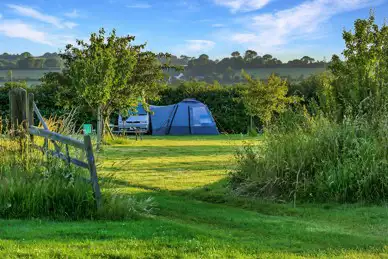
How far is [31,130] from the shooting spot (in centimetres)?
686

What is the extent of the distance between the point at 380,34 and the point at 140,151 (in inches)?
317

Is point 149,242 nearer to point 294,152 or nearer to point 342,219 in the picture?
point 342,219

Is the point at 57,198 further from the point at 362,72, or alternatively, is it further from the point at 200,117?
the point at 200,117

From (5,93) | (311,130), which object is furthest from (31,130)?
(5,93)

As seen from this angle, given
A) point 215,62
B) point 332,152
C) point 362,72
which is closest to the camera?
point 332,152

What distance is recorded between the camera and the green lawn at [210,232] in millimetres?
4137

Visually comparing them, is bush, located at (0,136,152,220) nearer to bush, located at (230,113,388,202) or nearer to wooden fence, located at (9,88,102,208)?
wooden fence, located at (9,88,102,208)

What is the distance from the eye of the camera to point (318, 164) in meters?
7.48

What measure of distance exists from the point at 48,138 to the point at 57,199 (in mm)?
1153

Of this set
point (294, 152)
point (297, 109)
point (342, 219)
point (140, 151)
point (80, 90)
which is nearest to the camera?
point (342, 219)

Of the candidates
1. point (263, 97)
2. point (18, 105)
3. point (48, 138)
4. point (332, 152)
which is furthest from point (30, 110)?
point (263, 97)

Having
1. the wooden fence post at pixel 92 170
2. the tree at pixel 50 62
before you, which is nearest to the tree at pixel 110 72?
the wooden fence post at pixel 92 170

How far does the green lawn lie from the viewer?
13.6 ft

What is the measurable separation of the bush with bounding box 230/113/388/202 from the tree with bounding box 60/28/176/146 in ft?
31.5
